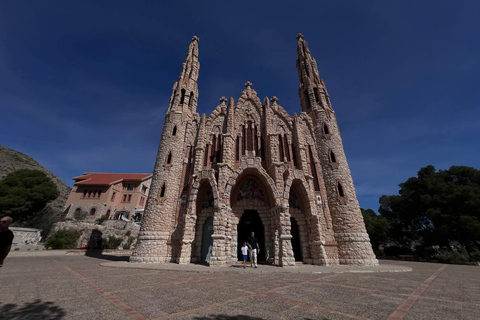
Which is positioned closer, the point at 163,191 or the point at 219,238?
the point at 219,238

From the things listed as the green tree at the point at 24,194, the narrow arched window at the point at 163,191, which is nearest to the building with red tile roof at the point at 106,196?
the green tree at the point at 24,194

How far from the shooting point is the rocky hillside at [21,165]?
1800 inches

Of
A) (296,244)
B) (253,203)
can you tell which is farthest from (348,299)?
(296,244)

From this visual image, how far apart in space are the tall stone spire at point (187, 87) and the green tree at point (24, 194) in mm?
27083

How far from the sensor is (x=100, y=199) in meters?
37.6

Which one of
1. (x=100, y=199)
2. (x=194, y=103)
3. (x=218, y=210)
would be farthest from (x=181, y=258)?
(x=100, y=199)

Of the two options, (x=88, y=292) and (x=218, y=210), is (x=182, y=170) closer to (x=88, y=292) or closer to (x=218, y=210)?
(x=218, y=210)

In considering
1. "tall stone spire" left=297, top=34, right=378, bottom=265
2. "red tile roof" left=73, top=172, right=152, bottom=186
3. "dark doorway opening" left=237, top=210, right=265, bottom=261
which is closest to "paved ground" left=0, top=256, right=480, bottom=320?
"tall stone spire" left=297, top=34, right=378, bottom=265

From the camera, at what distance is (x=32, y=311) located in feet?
12.4

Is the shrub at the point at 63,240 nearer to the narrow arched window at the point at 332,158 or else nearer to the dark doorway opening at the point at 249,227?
the dark doorway opening at the point at 249,227

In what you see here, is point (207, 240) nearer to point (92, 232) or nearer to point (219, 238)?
point (219, 238)

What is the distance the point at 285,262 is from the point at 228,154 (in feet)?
28.7

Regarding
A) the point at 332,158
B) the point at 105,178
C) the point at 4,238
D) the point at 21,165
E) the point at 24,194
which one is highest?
the point at 21,165

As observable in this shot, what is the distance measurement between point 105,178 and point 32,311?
45446 millimetres
